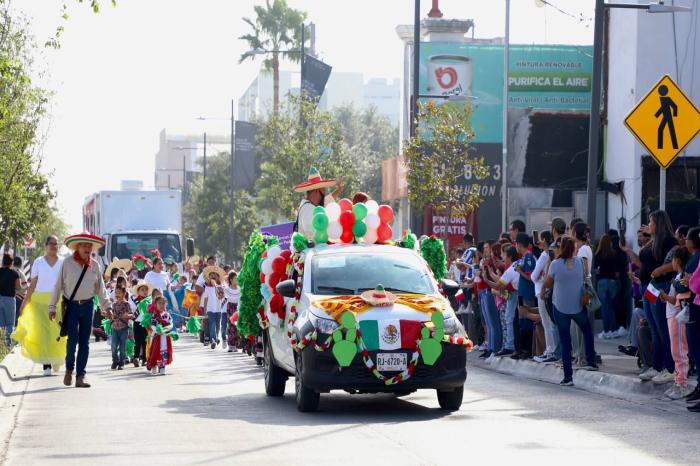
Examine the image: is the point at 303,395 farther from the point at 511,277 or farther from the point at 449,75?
the point at 449,75

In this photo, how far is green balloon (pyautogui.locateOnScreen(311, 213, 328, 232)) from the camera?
629 inches

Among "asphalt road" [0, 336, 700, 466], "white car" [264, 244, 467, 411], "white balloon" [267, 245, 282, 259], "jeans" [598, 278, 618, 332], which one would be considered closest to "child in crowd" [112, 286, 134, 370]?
"asphalt road" [0, 336, 700, 466]

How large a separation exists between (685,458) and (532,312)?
9572mm

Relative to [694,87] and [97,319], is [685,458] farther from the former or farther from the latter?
[97,319]

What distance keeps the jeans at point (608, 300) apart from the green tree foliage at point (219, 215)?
161 ft

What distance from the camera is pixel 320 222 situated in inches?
629

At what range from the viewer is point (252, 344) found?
1881 centimetres

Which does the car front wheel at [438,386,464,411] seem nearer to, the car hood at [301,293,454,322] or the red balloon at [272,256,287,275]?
the car hood at [301,293,454,322]

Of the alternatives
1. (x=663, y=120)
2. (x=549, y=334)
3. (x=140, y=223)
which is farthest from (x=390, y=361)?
(x=140, y=223)

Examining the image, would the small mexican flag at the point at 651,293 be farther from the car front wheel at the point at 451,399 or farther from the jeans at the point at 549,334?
the jeans at the point at 549,334

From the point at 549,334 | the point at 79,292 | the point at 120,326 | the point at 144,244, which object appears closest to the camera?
the point at 79,292

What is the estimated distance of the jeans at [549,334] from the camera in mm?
19441

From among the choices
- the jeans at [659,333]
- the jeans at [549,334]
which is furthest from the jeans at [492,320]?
the jeans at [659,333]

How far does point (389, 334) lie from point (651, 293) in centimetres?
356
